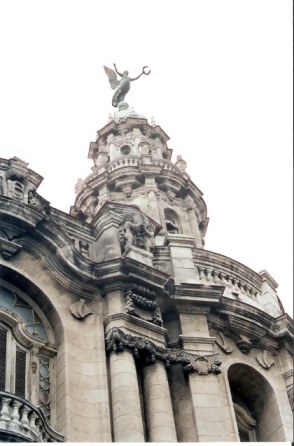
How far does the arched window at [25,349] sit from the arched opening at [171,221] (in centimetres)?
1097

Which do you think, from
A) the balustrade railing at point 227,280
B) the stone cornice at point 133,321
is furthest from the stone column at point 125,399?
the balustrade railing at point 227,280

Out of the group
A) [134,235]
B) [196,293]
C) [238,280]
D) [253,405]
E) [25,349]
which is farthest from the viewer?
[238,280]

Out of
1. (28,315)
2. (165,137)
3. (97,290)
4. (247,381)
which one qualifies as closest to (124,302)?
(97,290)

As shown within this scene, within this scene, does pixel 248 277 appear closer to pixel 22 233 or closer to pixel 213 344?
pixel 213 344

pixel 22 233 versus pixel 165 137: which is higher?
pixel 165 137

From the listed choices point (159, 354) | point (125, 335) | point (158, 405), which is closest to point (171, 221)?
point (159, 354)

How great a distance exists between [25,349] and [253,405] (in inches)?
234

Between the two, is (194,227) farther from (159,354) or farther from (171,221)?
(159,354)

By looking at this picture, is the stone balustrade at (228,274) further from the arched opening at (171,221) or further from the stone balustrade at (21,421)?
the stone balustrade at (21,421)

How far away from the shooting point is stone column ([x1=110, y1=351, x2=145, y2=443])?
15.2 m

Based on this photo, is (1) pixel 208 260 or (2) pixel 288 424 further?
(1) pixel 208 260

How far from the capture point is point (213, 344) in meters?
18.4

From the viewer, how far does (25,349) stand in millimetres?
16750

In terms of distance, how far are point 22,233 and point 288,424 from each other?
23.6 feet
